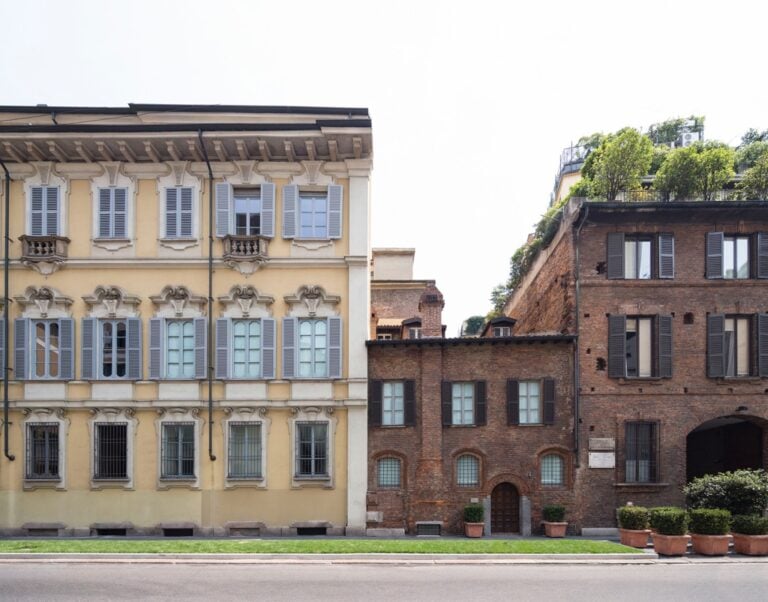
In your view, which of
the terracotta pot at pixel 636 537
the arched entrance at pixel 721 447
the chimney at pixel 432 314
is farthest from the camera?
the chimney at pixel 432 314

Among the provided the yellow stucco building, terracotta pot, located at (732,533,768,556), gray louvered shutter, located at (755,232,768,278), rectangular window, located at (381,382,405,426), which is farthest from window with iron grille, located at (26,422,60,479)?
gray louvered shutter, located at (755,232,768,278)

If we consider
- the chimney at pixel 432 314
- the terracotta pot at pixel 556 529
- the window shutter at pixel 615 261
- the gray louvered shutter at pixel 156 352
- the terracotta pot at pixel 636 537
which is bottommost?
the terracotta pot at pixel 556 529

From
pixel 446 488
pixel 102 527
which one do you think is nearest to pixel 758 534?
pixel 446 488

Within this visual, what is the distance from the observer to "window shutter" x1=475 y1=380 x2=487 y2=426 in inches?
874

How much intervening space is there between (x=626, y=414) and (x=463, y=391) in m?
5.77

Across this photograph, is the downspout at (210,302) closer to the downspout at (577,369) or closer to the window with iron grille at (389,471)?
the window with iron grille at (389,471)

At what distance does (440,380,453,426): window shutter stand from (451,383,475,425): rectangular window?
0.17 meters

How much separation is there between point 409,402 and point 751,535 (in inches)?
430

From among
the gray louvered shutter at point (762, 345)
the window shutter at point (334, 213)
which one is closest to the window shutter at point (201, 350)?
the window shutter at point (334, 213)

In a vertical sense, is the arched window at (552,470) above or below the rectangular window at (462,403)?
below

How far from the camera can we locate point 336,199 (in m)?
22.5

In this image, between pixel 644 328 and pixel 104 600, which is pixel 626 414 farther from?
pixel 104 600

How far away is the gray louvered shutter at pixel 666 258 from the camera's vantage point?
73.7 ft

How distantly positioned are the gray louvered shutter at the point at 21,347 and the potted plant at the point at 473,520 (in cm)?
1597
